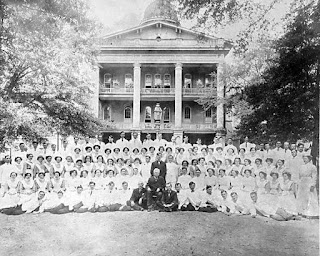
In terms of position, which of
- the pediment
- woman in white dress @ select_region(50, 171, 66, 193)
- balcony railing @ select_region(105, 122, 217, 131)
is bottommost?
woman in white dress @ select_region(50, 171, 66, 193)

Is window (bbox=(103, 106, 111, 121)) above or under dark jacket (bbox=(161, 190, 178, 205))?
above

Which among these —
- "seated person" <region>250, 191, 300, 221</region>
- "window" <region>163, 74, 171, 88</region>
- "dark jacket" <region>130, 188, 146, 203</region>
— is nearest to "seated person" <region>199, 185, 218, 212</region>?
"seated person" <region>250, 191, 300, 221</region>

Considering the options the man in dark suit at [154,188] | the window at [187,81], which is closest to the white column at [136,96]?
the window at [187,81]

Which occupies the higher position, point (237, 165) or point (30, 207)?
point (237, 165)

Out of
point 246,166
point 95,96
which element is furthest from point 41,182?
point 246,166

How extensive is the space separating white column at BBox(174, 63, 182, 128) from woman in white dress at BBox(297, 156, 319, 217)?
1522mm

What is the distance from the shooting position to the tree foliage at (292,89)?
3787mm

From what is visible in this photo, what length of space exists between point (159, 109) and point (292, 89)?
1.50m

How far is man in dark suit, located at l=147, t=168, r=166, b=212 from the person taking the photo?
3.98m

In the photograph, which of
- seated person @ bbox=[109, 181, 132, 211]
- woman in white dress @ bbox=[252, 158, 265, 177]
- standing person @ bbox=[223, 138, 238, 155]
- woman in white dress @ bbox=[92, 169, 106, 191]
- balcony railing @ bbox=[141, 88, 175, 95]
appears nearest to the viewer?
balcony railing @ bbox=[141, 88, 175, 95]

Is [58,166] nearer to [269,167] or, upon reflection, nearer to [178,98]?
[178,98]

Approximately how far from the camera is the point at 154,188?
405 centimetres

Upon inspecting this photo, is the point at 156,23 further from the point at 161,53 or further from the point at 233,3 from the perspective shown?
the point at 233,3

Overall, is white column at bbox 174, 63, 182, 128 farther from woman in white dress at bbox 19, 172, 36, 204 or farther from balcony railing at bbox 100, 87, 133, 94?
woman in white dress at bbox 19, 172, 36, 204
